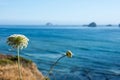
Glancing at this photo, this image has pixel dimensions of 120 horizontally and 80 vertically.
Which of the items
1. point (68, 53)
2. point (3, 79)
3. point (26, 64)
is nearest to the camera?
point (68, 53)

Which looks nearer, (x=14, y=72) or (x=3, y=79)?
(x=3, y=79)

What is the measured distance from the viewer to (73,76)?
118ft

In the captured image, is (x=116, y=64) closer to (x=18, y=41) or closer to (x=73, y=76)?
(x=73, y=76)

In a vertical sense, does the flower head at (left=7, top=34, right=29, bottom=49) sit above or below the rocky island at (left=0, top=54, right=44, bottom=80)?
above

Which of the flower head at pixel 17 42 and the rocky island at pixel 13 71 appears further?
the rocky island at pixel 13 71

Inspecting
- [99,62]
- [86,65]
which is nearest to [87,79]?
[86,65]

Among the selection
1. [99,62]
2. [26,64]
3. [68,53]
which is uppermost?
[68,53]

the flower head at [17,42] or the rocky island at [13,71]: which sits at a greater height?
the flower head at [17,42]

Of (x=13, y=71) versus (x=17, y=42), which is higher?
(x=17, y=42)

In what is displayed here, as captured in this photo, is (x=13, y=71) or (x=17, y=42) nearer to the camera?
(x=17, y=42)

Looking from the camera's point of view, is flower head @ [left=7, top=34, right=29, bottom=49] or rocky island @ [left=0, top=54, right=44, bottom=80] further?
rocky island @ [left=0, top=54, right=44, bottom=80]

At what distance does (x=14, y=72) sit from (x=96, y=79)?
2072cm

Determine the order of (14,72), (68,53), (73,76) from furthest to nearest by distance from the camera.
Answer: (73,76), (14,72), (68,53)

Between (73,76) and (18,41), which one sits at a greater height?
(18,41)
